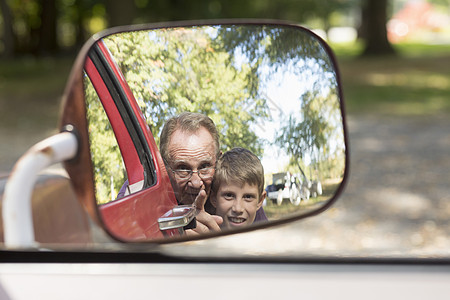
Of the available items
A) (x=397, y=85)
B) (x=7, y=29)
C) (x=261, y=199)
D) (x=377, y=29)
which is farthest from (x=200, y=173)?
(x=7, y=29)

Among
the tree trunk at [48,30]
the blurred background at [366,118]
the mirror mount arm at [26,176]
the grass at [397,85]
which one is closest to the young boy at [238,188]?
the mirror mount arm at [26,176]

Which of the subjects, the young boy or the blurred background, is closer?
the young boy

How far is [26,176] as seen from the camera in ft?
3.54

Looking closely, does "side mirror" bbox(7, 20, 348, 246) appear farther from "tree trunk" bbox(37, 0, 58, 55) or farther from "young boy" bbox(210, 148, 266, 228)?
"tree trunk" bbox(37, 0, 58, 55)

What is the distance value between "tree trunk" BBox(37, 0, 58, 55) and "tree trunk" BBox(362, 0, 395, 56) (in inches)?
567

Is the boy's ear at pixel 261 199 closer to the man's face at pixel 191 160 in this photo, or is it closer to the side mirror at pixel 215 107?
the side mirror at pixel 215 107

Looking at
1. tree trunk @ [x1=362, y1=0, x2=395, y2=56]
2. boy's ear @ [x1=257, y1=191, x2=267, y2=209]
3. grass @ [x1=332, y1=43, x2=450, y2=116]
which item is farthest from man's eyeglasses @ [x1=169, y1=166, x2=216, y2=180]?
tree trunk @ [x1=362, y1=0, x2=395, y2=56]

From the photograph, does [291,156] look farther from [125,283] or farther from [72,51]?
[72,51]

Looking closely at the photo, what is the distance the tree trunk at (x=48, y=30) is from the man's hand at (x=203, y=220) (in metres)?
27.8

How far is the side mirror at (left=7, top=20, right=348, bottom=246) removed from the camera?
1.26m

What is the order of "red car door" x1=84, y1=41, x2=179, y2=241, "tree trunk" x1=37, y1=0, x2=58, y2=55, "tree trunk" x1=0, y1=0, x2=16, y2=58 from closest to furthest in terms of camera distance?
"red car door" x1=84, y1=41, x2=179, y2=241 < "tree trunk" x1=0, y1=0, x2=16, y2=58 < "tree trunk" x1=37, y1=0, x2=58, y2=55

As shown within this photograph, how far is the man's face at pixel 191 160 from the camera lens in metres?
1.24

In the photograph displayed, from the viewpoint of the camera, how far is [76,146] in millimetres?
1108

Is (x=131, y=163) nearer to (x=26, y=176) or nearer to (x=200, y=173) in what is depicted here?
(x=200, y=173)
